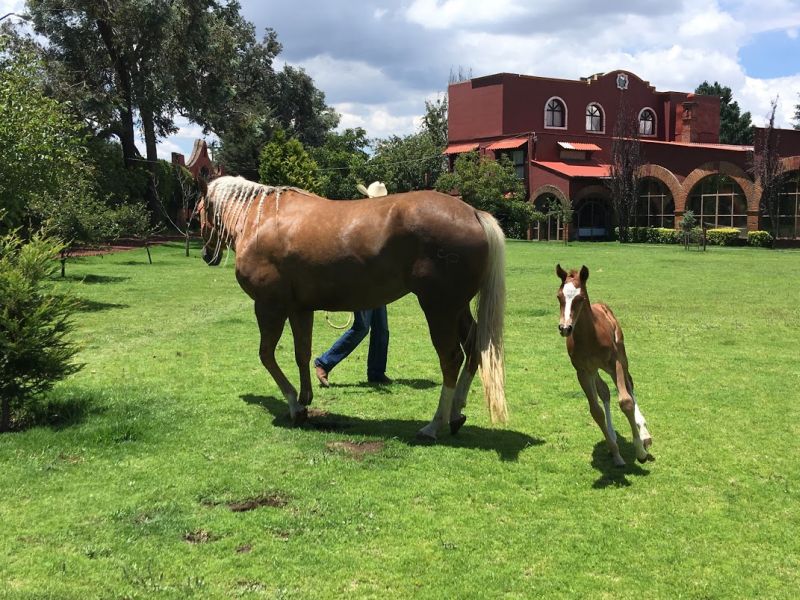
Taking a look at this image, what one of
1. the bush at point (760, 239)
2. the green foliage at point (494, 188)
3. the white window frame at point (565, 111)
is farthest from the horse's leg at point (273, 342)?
the white window frame at point (565, 111)

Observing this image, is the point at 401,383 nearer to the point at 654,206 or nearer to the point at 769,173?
the point at 769,173

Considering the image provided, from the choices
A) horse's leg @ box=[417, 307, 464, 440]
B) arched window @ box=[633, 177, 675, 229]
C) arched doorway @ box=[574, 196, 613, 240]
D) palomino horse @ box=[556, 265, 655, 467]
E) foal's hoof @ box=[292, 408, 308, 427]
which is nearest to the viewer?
palomino horse @ box=[556, 265, 655, 467]

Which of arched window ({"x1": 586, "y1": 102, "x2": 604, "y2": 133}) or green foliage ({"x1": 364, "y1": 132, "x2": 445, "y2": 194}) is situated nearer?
arched window ({"x1": 586, "y1": 102, "x2": 604, "y2": 133})

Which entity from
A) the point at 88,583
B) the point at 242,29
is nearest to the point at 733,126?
the point at 242,29

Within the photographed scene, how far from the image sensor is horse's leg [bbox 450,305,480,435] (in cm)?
584

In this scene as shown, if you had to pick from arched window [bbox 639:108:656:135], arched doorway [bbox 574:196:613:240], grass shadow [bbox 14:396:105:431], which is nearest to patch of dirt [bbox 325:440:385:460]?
grass shadow [bbox 14:396:105:431]

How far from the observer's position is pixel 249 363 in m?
8.73

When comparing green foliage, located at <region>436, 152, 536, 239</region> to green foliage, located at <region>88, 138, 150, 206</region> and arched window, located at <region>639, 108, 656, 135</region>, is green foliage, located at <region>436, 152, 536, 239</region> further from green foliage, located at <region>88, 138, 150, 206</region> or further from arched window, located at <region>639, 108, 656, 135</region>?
green foliage, located at <region>88, 138, 150, 206</region>

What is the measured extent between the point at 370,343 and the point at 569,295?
3.66m

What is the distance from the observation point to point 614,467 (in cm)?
504

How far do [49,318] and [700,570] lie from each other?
5.39 m

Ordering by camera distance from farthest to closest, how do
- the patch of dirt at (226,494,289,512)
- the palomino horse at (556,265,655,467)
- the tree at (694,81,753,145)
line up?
the tree at (694,81,753,145) < the palomino horse at (556,265,655,467) < the patch of dirt at (226,494,289,512)

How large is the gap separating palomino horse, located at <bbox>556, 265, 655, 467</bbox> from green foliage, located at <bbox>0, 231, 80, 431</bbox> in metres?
4.38

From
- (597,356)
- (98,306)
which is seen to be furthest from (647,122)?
(597,356)
